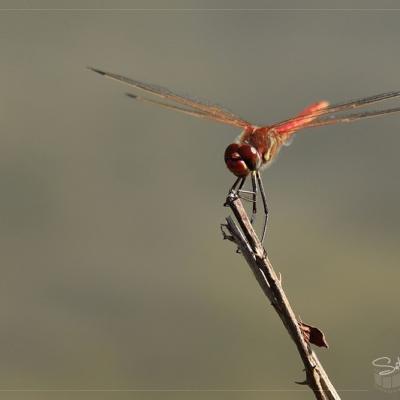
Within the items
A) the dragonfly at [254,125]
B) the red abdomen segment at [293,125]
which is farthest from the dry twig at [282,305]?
the red abdomen segment at [293,125]

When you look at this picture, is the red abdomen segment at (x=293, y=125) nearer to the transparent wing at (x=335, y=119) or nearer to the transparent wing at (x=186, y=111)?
the transparent wing at (x=335, y=119)

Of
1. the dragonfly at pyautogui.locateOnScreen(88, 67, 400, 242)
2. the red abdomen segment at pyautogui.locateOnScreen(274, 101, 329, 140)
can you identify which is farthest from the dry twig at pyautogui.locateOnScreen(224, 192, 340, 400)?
the red abdomen segment at pyautogui.locateOnScreen(274, 101, 329, 140)

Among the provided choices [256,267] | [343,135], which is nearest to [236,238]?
[256,267]

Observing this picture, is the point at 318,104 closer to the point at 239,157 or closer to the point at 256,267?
the point at 239,157

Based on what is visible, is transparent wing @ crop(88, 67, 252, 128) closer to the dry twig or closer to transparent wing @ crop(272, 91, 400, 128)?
transparent wing @ crop(272, 91, 400, 128)

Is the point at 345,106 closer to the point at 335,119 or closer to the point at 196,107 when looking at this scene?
the point at 335,119
